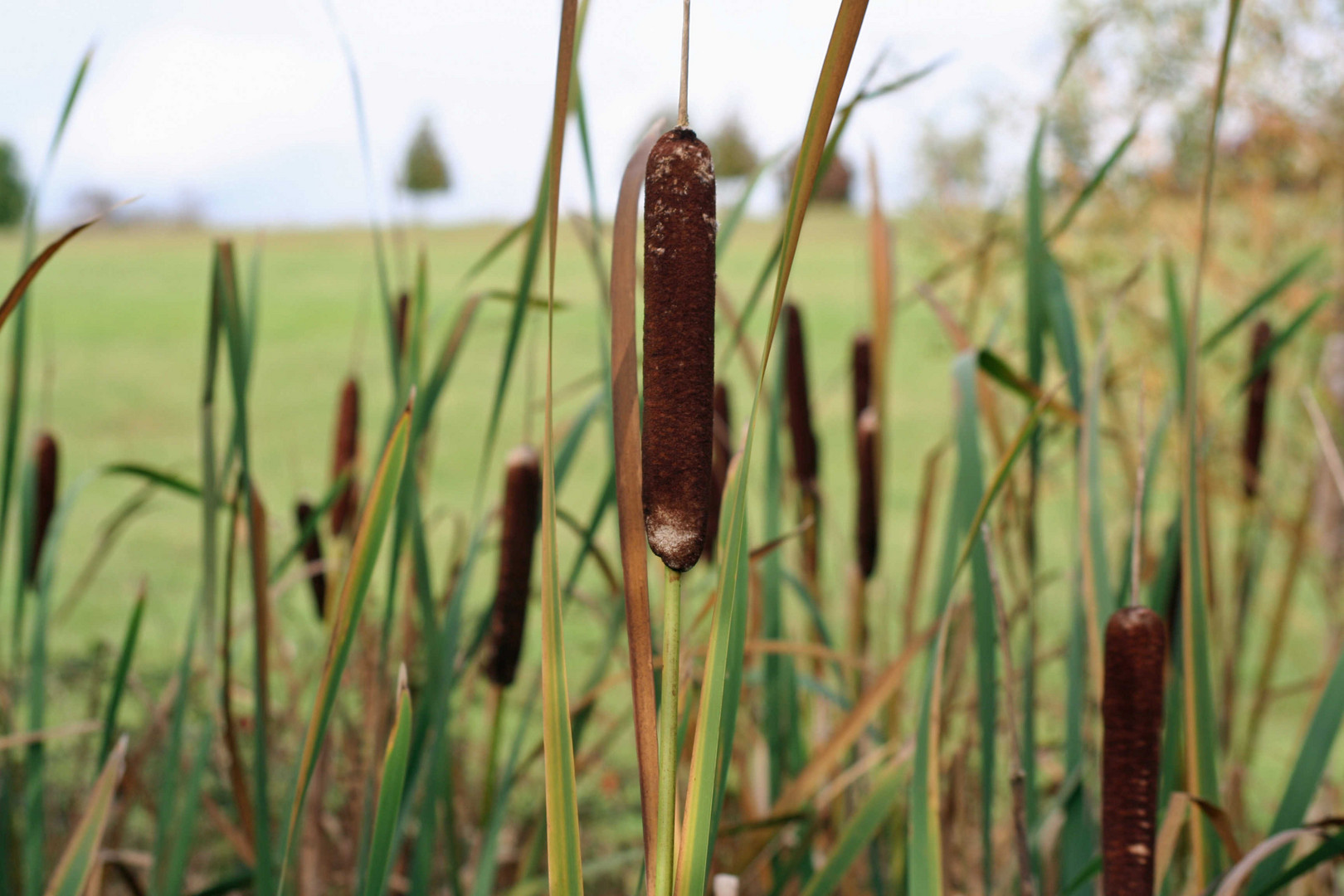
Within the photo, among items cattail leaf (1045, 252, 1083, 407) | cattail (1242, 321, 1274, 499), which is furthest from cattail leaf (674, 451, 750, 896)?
cattail (1242, 321, 1274, 499)

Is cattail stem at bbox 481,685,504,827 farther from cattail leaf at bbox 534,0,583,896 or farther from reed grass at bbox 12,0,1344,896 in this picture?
cattail leaf at bbox 534,0,583,896

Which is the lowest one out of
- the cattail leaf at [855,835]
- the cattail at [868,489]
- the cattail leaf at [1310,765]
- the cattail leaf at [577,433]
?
the cattail leaf at [855,835]

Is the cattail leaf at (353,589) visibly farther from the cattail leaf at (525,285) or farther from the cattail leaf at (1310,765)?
the cattail leaf at (1310,765)

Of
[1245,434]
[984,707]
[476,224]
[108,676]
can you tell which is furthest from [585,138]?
[476,224]

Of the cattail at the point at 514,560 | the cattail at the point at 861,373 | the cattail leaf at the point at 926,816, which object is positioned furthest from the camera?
the cattail at the point at 861,373

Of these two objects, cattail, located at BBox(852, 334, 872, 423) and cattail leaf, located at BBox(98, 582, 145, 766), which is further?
cattail, located at BBox(852, 334, 872, 423)

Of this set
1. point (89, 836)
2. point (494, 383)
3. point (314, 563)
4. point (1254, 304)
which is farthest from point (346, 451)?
point (494, 383)

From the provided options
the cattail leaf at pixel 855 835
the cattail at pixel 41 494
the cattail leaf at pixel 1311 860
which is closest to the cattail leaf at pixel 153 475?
the cattail at pixel 41 494

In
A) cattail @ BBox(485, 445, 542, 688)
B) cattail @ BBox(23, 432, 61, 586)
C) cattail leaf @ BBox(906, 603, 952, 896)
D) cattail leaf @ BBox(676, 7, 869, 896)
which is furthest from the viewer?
cattail @ BBox(23, 432, 61, 586)
